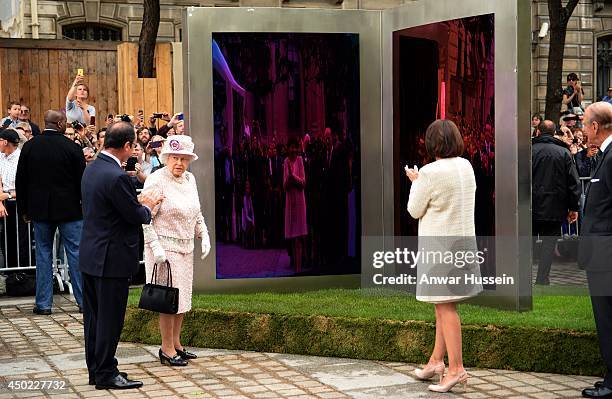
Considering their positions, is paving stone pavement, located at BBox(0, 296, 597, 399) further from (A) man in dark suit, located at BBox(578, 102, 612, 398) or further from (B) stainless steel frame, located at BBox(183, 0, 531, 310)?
(B) stainless steel frame, located at BBox(183, 0, 531, 310)

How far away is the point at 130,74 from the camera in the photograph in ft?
57.0

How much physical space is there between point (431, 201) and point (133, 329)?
327 cm

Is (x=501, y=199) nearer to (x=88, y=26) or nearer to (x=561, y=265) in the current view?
(x=561, y=265)

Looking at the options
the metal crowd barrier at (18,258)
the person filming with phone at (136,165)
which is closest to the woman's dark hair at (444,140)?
the person filming with phone at (136,165)

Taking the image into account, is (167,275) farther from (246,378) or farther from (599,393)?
(599,393)

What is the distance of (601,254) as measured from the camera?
7.15 meters

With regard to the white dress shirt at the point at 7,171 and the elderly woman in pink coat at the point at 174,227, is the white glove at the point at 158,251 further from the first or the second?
the white dress shirt at the point at 7,171

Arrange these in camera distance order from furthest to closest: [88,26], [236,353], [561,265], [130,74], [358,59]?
[88,26] → [130,74] → [561,265] → [358,59] → [236,353]

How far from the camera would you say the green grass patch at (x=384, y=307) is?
8.27m

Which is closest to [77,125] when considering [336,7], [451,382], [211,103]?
[211,103]

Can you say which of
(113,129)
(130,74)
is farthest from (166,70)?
(113,129)

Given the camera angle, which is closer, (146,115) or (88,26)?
(146,115)

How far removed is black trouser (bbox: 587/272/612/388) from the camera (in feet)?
23.5

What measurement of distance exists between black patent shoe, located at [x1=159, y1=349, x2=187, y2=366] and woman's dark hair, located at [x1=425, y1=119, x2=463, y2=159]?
258 centimetres
